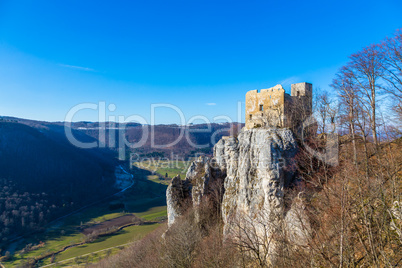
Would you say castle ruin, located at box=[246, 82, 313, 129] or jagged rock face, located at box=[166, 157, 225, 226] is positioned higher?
castle ruin, located at box=[246, 82, 313, 129]

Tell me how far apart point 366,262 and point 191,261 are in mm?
16387

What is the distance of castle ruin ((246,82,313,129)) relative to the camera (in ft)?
68.2

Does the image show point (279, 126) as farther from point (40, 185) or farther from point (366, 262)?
point (40, 185)

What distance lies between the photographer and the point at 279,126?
2053 centimetres

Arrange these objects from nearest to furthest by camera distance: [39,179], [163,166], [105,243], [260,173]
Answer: [260,173] → [105,243] → [39,179] → [163,166]

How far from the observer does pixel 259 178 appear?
61.7 feet

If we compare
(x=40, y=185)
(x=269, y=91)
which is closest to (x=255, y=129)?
(x=269, y=91)

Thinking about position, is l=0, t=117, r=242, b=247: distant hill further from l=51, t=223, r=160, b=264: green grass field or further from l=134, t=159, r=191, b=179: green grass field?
l=51, t=223, r=160, b=264: green grass field

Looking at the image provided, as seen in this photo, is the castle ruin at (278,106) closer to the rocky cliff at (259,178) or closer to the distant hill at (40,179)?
the rocky cliff at (259,178)

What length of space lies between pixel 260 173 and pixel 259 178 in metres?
0.47

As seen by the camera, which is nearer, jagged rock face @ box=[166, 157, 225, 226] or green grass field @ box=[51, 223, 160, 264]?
jagged rock face @ box=[166, 157, 225, 226]

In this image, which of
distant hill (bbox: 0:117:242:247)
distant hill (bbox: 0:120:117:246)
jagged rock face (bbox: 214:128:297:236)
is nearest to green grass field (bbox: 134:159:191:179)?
distant hill (bbox: 0:117:242:247)

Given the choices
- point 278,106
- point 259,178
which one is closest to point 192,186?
point 259,178

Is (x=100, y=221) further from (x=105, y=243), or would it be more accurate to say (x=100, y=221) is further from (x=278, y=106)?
(x=278, y=106)
